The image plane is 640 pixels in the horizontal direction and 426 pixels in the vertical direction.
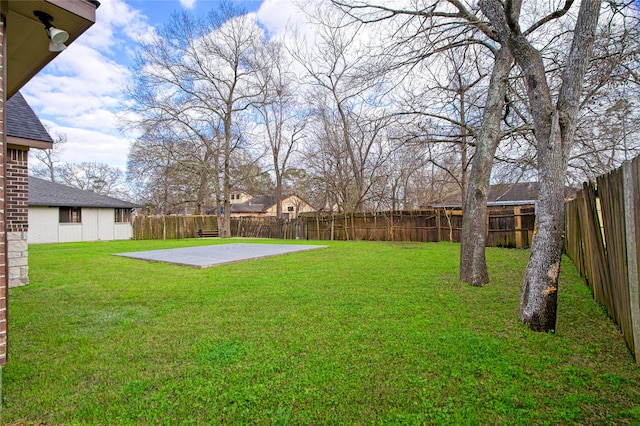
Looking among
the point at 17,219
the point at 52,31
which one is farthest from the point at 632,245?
the point at 17,219

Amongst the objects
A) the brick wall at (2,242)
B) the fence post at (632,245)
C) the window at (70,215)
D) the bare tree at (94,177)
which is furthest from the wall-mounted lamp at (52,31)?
the bare tree at (94,177)

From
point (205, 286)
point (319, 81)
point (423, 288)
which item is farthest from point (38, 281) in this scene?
point (319, 81)

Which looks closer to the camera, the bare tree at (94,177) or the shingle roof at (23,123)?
the shingle roof at (23,123)

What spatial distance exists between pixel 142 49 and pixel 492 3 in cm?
1900

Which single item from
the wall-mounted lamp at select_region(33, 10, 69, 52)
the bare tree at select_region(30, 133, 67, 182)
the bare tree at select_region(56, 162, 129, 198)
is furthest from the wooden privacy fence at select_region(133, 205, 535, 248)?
the bare tree at select_region(56, 162, 129, 198)

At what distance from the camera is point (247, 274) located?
629 cm

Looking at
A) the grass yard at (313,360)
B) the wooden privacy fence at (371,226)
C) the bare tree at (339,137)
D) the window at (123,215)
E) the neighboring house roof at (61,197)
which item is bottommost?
the grass yard at (313,360)

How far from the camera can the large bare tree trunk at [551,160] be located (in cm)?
303

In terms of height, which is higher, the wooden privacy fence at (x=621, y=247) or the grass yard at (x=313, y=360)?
the wooden privacy fence at (x=621, y=247)

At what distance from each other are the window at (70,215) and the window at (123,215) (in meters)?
1.97

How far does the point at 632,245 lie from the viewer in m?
2.28

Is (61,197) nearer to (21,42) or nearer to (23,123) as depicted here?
(23,123)

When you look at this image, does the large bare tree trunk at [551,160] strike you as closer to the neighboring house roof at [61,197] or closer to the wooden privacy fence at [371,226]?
the wooden privacy fence at [371,226]

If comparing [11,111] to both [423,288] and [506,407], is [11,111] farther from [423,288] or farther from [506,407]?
[506,407]
